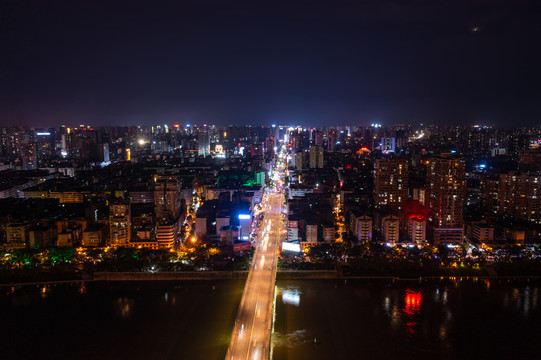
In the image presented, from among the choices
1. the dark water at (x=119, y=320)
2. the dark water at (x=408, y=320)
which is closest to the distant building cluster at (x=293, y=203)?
the dark water at (x=119, y=320)

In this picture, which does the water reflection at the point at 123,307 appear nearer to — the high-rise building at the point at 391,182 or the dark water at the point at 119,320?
the dark water at the point at 119,320

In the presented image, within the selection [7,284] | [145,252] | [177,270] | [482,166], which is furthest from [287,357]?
[482,166]

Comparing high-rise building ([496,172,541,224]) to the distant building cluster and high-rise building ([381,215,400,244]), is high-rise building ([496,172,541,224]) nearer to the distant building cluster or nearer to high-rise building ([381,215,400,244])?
the distant building cluster

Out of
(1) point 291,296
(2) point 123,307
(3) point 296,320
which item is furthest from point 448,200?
(2) point 123,307

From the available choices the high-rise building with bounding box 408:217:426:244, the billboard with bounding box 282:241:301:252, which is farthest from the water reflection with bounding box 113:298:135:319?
the high-rise building with bounding box 408:217:426:244

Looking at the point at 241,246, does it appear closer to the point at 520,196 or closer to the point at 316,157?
the point at 520,196
